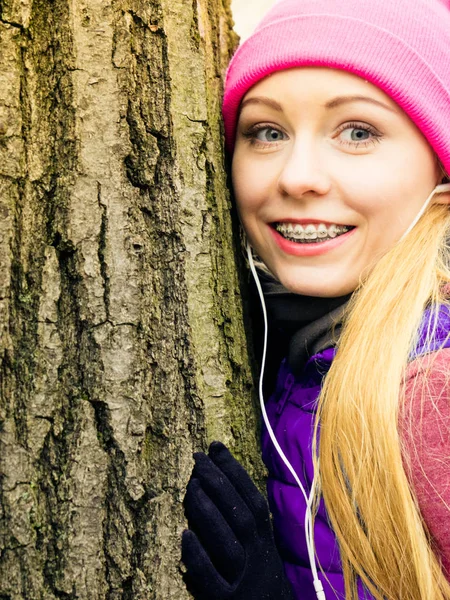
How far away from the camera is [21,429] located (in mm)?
1309

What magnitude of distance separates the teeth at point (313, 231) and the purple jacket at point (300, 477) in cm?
32

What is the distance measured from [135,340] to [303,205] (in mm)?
605

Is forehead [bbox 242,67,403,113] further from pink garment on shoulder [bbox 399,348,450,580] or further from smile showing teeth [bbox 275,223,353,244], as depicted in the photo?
pink garment on shoulder [bbox 399,348,450,580]

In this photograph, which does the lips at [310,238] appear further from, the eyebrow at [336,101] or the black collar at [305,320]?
the eyebrow at [336,101]

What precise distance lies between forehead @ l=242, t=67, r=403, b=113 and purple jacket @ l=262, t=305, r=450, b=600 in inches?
23.7

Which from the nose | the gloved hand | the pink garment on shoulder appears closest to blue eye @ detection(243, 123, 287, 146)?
the nose

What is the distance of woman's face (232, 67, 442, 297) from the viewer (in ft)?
5.36

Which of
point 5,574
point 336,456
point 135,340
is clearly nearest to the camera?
point 5,574

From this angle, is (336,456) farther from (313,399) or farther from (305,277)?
(305,277)

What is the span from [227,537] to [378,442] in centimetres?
41

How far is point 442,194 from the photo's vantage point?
1776mm

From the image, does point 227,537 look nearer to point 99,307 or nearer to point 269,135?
point 99,307

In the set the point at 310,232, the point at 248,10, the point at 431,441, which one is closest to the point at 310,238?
the point at 310,232

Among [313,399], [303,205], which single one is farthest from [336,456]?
[303,205]
